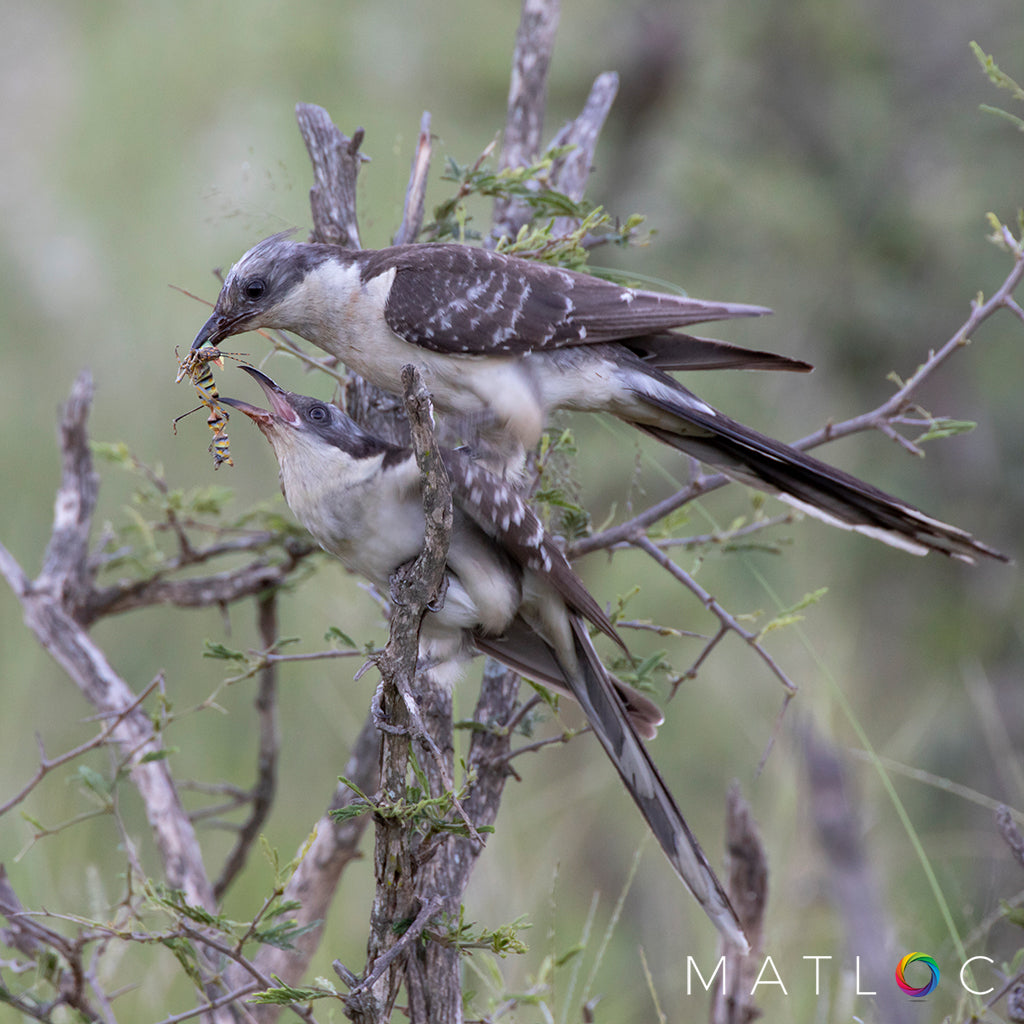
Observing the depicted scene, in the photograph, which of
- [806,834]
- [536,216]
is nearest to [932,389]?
[806,834]

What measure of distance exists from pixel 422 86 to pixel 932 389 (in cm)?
318

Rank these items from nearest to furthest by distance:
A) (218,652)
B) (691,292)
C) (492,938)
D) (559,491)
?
(492,938)
(218,652)
(559,491)
(691,292)

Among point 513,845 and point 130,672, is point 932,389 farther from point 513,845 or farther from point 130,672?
point 130,672

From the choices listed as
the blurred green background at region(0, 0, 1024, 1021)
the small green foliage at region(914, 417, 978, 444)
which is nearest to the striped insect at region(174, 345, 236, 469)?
the small green foliage at region(914, 417, 978, 444)

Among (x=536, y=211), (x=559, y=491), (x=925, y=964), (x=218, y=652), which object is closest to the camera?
(x=218, y=652)

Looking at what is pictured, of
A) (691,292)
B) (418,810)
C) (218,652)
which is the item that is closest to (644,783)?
(418,810)

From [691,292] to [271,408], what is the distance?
384 cm

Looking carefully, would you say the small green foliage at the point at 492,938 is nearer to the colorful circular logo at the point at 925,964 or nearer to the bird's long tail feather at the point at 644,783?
the bird's long tail feather at the point at 644,783

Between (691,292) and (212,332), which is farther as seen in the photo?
(691,292)

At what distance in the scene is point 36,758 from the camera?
4875mm

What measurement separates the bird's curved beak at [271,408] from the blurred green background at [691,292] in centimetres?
216

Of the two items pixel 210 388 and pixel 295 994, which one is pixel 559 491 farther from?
pixel 295 994

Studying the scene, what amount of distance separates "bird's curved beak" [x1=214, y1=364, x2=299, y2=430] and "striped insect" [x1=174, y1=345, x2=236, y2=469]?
0.06 meters

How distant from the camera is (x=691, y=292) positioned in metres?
6.09
